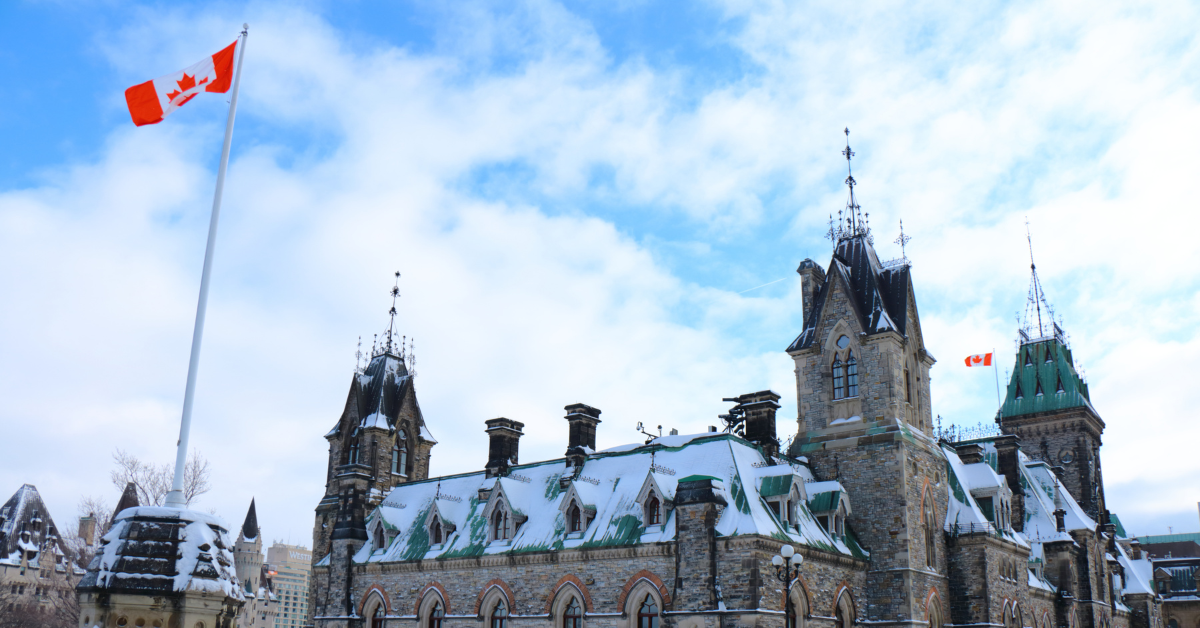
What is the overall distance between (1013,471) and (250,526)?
3595 inches

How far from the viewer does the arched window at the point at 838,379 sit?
33.7 m

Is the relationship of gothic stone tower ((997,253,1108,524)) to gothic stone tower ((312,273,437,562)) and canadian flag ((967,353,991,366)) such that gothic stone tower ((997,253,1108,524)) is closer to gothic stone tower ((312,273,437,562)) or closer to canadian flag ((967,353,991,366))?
canadian flag ((967,353,991,366))

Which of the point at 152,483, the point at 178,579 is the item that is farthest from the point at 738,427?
the point at 178,579

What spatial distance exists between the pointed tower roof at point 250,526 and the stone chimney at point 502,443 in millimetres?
80291

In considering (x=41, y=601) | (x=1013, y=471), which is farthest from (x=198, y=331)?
(x=41, y=601)

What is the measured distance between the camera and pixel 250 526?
109m

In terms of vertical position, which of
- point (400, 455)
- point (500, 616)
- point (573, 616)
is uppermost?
point (400, 455)

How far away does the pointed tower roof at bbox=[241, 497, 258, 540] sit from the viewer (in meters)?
109

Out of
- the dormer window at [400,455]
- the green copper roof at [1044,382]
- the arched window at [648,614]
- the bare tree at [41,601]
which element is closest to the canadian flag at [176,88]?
the arched window at [648,614]

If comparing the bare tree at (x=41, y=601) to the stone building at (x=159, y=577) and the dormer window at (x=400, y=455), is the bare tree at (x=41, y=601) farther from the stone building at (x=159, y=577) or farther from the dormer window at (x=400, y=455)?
the stone building at (x=159, y=577)

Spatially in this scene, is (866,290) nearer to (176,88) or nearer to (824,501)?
(824,501)

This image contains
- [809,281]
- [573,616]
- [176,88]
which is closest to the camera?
[176,88]

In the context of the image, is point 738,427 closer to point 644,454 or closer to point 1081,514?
point 644,454

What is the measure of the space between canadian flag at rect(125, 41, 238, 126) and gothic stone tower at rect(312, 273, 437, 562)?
26516 millimetres
